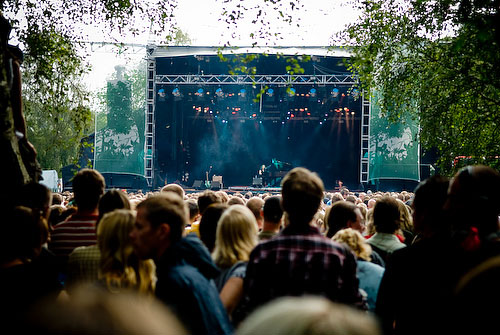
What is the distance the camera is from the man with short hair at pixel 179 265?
84.3 inches

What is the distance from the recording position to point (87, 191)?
13.3 feet

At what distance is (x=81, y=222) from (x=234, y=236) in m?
1.54

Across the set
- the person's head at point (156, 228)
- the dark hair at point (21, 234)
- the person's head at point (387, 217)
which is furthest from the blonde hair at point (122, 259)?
the person's head at point (387, 217)

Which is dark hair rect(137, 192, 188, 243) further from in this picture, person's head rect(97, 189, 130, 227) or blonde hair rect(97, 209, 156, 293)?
person's head rect(97, 189, 130, 227)

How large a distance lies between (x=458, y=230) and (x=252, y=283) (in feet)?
3.76

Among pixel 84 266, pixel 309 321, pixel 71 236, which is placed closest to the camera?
pixel 309 321

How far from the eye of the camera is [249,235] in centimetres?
315

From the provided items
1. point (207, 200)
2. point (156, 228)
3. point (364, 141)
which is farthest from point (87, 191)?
point (364, 141)

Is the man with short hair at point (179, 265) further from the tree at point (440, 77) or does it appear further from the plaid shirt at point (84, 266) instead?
the tree at point (440, 77)

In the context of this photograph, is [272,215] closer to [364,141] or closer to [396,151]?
[396,151]

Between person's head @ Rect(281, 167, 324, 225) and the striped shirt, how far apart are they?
1.99 metres

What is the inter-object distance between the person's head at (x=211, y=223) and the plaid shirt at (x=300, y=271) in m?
1.35

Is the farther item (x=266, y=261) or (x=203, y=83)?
(x=203, y=83)

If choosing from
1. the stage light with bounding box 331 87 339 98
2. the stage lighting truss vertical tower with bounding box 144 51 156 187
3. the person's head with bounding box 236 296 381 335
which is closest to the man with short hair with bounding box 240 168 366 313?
the person's head with bounding box 236 296 381 335
